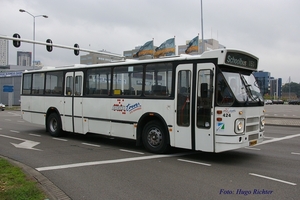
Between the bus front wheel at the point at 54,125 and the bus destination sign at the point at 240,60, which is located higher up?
the bus destination sign at the point at 240,60

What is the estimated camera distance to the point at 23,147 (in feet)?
34.8

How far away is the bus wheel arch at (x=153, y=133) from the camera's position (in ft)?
30.2

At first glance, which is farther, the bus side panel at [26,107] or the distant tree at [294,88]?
the distant tree at [294,88]

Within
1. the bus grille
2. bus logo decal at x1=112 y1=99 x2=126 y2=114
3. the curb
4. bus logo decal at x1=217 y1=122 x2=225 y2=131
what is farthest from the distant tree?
the curb

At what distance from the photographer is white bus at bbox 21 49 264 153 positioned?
26.1 ft

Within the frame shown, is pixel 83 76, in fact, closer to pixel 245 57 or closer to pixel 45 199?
pixel 245 57

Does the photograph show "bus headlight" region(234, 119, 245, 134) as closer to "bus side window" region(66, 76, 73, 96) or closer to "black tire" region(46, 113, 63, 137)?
"bus side window" region(66, 76, 73, 96)

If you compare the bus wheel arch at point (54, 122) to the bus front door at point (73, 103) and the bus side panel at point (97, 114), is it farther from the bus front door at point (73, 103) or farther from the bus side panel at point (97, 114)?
the bus side panel at point (97, 114)

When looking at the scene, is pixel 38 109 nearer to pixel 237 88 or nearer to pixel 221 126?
pixel 221 126

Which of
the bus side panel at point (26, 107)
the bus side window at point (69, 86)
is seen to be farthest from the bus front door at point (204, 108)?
the bus side panel at point (26, 107)

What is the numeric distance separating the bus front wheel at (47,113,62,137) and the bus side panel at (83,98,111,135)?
1.92m

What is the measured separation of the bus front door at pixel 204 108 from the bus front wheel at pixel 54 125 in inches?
282

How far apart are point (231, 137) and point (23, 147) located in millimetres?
7230

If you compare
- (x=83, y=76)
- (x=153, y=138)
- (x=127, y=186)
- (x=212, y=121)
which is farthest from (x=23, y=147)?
(x=212, y=121)
